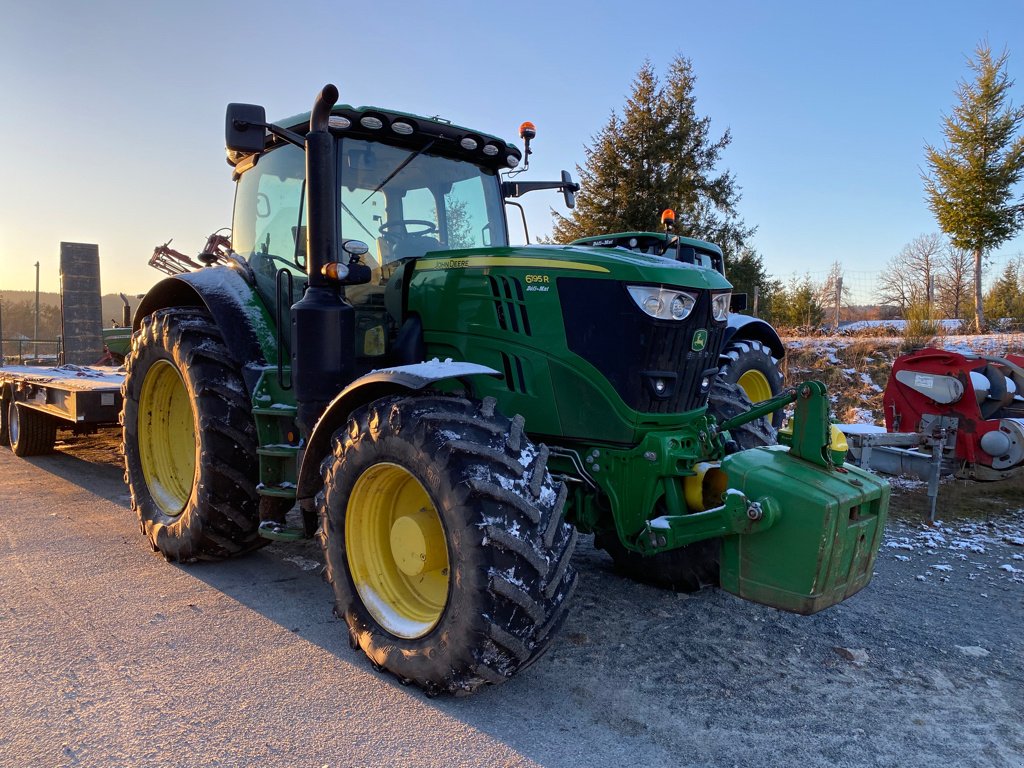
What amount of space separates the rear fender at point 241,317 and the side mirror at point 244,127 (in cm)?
131

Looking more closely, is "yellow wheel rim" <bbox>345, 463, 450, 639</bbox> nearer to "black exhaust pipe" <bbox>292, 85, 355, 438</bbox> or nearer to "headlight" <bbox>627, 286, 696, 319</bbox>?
"black exhaust pipe" <bbox>292, 85, 355, 438</bbox>

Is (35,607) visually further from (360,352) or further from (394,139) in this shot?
(394,139)

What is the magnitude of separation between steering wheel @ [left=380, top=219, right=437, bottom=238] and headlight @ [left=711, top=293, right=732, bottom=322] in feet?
5.57

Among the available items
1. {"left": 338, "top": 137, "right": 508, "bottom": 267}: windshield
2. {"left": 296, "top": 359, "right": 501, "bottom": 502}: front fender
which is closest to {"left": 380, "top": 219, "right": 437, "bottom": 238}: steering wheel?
{"left": 338, "top": 137, "right": 508, "bottom": 267}: windshield

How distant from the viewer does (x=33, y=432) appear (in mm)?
8031

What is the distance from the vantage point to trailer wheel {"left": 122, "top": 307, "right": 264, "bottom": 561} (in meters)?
4.13

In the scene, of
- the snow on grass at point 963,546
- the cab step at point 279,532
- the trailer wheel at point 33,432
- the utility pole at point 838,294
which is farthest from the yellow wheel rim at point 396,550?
the utility pole at point 838,294

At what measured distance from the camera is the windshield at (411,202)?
3.98 metres

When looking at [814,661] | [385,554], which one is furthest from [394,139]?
[814,661]

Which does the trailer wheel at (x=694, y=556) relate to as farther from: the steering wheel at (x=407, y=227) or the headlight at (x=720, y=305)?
the steering wheel at (x=407, y=227)

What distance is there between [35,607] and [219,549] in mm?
920

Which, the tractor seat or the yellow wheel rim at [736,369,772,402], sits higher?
the tractor seat

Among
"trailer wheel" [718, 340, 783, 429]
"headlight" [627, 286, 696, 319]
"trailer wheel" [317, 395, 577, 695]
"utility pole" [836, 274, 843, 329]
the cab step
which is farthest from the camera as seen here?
"utility pole" [836, 274, 843, 329]

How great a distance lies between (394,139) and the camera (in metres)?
4.09
